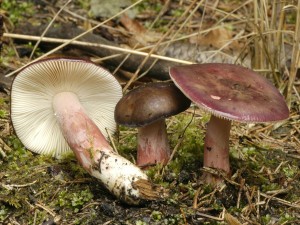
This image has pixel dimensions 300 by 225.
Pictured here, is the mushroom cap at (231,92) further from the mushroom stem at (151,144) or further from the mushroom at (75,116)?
the mushroom at (75,116)

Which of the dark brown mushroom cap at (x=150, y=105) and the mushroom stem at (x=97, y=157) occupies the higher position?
the dark brown mushroom cap at (x=150, y=105)

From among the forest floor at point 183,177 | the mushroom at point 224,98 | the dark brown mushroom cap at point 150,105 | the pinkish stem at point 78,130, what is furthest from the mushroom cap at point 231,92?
the pinkish stem at point 78,130

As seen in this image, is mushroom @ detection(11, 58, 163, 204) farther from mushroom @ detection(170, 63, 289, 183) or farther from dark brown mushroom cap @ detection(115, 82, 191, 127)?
mushroom @ detection(170, 63, 289, 183)

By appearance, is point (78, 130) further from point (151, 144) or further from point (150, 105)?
point (150, 105)

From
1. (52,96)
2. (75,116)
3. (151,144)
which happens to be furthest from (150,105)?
(52,96)

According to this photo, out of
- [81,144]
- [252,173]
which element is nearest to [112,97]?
[81,144]

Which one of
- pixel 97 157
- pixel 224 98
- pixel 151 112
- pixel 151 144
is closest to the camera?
pixel 224 98

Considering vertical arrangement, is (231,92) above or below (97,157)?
above

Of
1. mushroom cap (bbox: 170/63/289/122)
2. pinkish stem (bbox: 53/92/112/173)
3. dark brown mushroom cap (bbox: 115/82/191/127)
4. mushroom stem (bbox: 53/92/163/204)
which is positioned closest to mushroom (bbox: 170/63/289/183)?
mushroom cap (bbox: 170/63/289/122)
